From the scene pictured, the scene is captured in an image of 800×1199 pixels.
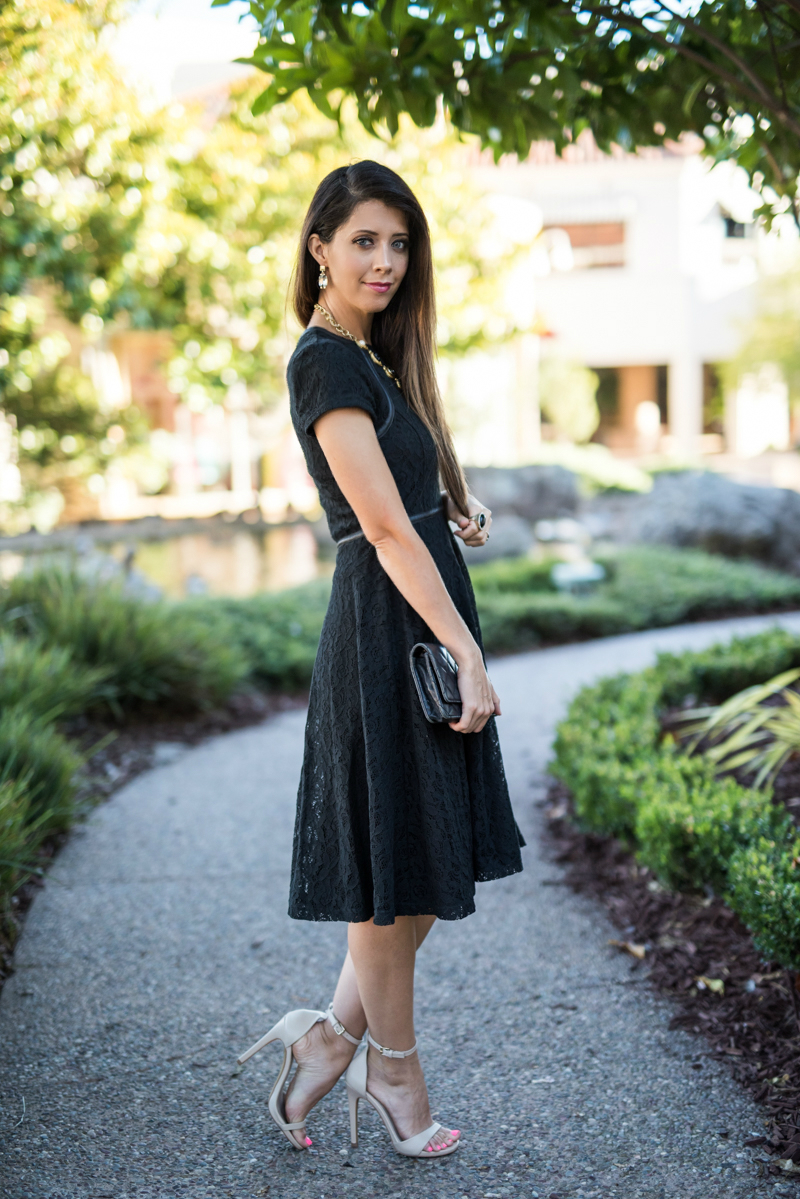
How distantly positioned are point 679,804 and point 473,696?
1.50 metres

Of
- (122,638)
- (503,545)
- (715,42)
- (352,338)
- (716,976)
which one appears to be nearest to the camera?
(352,338)

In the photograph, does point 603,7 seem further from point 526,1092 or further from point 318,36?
point 526,1092

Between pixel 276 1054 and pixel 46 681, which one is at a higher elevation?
pixel 46 681

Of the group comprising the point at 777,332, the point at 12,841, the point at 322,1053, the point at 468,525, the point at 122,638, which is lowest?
the point at 322,1053

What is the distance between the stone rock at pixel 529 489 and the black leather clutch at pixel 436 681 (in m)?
13.7

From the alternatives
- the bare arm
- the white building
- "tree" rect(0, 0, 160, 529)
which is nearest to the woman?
the bare arm

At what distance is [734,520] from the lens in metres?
11.6

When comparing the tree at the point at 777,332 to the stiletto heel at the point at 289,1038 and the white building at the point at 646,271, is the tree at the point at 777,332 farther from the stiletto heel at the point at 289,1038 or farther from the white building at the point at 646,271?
the stiletto heel at the point at 289,1038

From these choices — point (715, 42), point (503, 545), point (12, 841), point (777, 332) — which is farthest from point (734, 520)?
point (777, 332)

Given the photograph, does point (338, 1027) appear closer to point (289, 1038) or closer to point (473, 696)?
point (289, 1038)

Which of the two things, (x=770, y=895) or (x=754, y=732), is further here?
(x=754, y=732)

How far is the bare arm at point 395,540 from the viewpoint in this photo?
184cm

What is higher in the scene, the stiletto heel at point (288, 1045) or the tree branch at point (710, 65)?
the tree branch at point (710, 65)

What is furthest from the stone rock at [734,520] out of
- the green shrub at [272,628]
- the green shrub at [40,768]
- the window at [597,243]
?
the window at [597,243]
